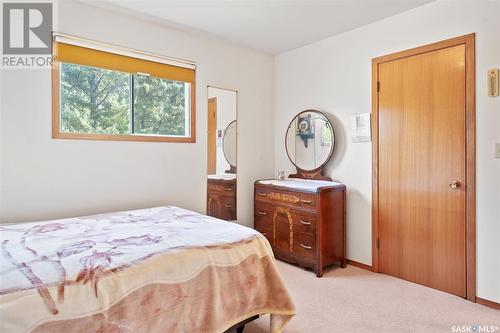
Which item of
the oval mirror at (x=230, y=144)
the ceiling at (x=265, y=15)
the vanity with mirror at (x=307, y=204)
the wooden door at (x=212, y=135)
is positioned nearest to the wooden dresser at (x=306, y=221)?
the vanity with mirror at (x=307, y=204)

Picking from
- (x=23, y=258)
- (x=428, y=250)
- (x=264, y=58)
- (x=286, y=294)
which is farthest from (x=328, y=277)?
(x=264, y=58)

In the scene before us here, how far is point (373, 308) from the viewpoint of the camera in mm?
2291

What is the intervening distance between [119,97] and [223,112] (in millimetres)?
1129

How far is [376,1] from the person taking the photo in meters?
2.56

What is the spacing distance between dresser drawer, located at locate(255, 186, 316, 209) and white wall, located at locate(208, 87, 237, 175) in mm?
498

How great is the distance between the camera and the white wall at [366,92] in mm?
2287

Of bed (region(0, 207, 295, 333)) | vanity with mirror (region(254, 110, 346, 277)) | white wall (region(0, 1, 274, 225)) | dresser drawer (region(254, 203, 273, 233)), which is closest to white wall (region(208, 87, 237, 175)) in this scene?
white wall (region(0, 1, 274, 225))

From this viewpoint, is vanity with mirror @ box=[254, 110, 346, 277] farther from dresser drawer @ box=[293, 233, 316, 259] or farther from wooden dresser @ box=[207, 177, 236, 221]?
wooden dresser @ box=[207, 177, 236, 221]

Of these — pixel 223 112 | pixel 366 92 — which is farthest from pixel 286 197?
pixel 366 92

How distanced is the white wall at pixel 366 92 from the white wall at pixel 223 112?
2.37 feet

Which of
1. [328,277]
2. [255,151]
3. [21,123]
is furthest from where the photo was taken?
[255,151]

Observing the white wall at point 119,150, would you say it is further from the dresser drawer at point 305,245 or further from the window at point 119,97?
the dresser drawer at point 305,245

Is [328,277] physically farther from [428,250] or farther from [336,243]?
[428,250]

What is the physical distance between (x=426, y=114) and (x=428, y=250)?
1184 millimetres
